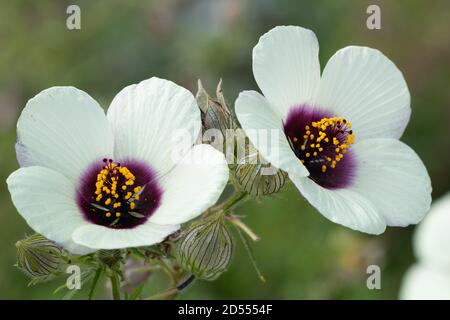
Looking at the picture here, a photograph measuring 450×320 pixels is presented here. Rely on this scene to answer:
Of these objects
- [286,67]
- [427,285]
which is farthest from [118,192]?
[427,285]

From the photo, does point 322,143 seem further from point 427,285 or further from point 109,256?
point 427,285

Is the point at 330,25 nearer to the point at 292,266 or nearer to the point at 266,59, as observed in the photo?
the point at 292,266

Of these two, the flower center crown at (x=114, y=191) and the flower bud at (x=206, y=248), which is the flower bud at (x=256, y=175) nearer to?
the flower bud at (x=206, y=248)

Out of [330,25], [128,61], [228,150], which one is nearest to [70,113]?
[228,150]

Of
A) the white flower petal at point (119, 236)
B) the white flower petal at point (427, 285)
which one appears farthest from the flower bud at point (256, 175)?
the white flower petal at point (427, 285)

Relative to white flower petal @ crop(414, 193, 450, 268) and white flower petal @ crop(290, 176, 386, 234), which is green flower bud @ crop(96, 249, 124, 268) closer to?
white flower petal @ crop(290, 176, 386, 234)

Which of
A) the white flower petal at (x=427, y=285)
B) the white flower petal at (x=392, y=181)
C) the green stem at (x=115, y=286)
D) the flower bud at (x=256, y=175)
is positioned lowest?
the white flower petal at (x=427, y=285)
